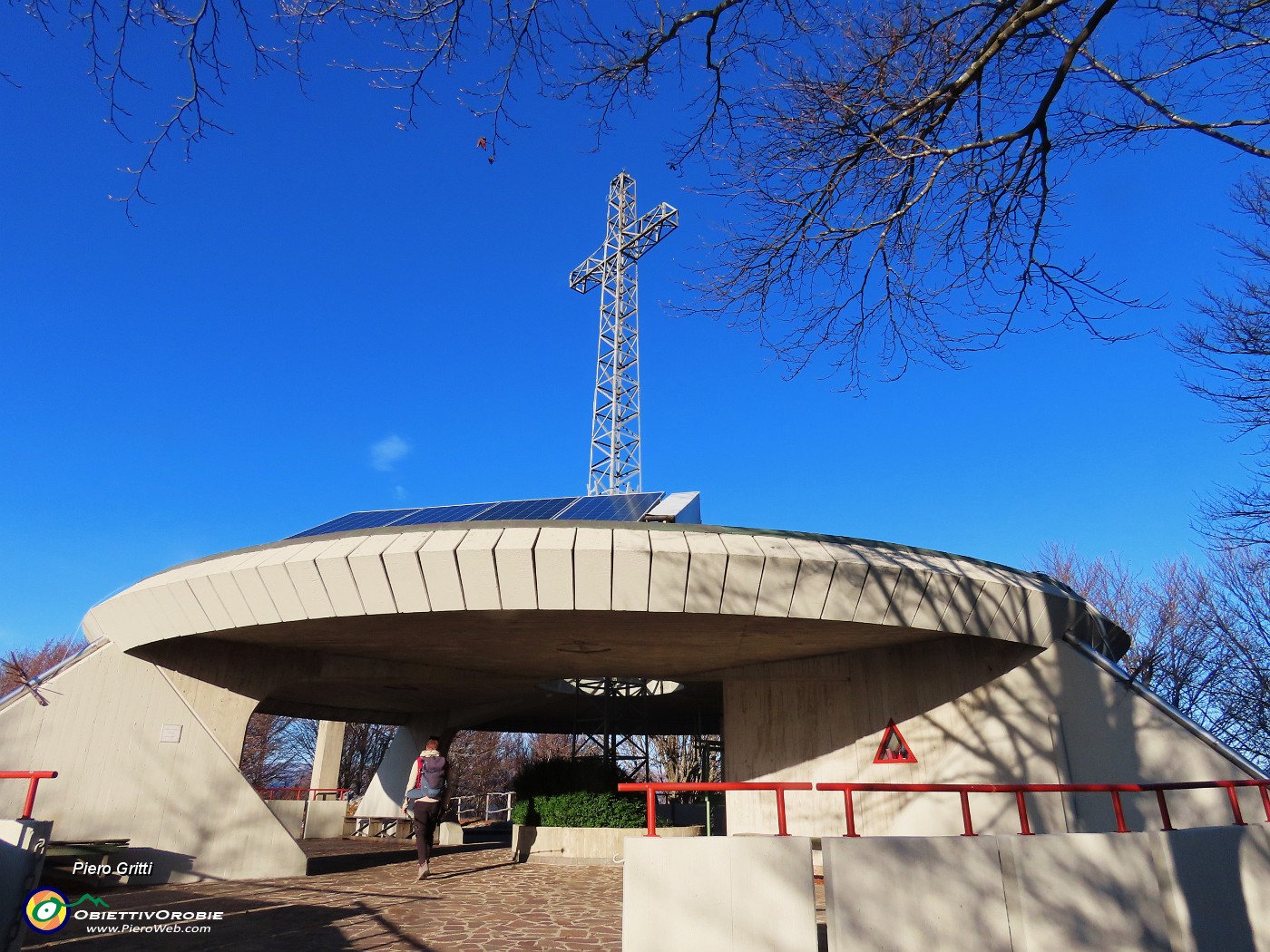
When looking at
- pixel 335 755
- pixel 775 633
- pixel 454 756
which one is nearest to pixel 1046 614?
pixel 775 633

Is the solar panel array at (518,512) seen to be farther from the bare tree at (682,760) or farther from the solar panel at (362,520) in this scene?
the bare tree at (682,760)

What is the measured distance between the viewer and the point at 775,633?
1141 centimetres

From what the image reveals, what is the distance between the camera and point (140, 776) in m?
11.3

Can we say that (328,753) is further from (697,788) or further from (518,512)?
(697,788)

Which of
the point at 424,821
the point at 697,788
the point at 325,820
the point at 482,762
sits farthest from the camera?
the point at 482,762

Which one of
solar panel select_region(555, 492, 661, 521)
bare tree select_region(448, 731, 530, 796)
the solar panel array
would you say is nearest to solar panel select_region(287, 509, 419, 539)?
the solar panel array

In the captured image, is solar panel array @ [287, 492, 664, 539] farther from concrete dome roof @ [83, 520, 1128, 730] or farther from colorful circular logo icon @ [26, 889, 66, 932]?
colorful circular logo icon @ [26, 889, 66, 932]

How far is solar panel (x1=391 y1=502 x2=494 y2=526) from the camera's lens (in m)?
12.9

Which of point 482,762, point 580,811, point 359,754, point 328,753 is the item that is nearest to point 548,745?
point 482,762

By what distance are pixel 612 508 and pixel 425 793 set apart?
498 cm

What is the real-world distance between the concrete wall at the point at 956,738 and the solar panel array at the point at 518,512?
426 centimetres

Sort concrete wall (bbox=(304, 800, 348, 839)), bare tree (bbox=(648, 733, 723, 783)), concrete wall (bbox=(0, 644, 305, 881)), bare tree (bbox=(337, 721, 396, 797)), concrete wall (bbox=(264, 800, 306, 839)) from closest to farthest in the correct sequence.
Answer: concrete wall (bbox=(0, 644, 305, 881))
concrete wall (bbox=(264, 800, 306, 839))
concrete wall (bbox=(304, 800, 348, 839))
bare tree (bbox=(648, 733, 723, 783))
bare tree (bbox=(337, 721, 396, 797))

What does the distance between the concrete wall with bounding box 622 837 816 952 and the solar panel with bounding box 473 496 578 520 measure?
6604mm

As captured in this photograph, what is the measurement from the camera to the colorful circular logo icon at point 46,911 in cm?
698
